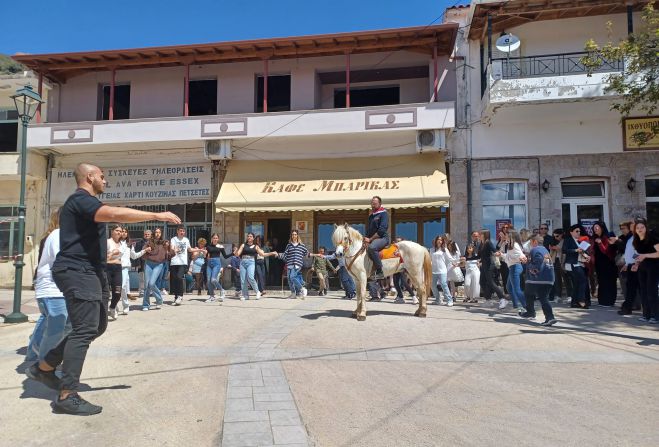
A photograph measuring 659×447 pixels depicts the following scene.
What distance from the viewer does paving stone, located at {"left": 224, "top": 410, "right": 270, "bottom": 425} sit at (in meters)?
3.69

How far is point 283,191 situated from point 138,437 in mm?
11460

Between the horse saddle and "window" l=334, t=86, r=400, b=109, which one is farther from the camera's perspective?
"window" l=334, t=86, r=400, b=109

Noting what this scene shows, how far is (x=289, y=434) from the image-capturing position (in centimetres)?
342

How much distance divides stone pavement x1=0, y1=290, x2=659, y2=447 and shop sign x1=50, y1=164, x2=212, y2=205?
26.4 ft

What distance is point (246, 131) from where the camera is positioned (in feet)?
48.3

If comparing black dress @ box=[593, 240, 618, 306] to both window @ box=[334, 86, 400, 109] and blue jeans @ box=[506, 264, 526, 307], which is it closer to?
blue jeans @ box=[506, 264, 526, 307]

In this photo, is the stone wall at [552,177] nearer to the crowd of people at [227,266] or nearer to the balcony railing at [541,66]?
the balcony railing at [541,66]

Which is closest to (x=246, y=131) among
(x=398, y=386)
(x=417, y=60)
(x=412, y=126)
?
(x=412, y=126)

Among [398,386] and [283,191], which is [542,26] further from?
[398,386]

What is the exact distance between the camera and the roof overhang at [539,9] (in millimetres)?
13406

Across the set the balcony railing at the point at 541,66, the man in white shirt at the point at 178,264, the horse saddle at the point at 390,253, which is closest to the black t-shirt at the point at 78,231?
the horse saddle at the point at 390,253

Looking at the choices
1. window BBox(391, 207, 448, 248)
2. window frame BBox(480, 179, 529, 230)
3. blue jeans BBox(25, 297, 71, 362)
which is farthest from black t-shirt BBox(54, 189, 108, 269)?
window frame BBox(480, 179, 529, 230)

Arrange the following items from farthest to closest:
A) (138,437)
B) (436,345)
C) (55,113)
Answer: (55,113)
(436,345)
(138,437)

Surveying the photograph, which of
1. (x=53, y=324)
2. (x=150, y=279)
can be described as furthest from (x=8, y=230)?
(x=53, y=324)
